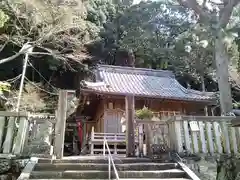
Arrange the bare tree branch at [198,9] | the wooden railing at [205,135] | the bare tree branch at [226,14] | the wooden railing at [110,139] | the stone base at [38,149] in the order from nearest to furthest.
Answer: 1. the stone base at [38,149]
2. the wooden railing at [205,135]
3. the bare tree branch at [226,14]
4. the bare tree branch at [198,9]
5. the wooden railing at [110,139]

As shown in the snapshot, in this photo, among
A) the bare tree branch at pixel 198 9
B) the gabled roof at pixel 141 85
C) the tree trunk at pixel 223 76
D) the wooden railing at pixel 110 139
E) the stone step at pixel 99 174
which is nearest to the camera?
the stone step at pixel 99 174

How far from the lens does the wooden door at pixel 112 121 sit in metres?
14.4

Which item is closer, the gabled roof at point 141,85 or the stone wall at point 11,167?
the stone wall at point 11,167

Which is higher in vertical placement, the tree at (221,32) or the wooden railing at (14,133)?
the tree at (221,32)

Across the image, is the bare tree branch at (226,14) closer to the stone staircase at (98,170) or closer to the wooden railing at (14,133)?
the stone staircase at (98,170)

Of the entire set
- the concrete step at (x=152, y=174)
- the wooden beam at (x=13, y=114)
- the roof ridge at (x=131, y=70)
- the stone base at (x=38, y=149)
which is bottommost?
the concrete step at (x=152, y=174)

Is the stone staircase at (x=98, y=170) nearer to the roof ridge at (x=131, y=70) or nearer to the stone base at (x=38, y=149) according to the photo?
the stone base at (x=38, y=149)

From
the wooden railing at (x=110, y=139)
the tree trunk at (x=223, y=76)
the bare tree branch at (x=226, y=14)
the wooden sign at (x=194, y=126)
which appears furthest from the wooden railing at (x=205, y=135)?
the wooden railing at (x=110, y=139)

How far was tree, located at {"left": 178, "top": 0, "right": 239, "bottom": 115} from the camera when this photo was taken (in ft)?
23.5

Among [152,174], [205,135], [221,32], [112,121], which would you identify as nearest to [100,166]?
[152,174]

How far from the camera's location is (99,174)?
495cm

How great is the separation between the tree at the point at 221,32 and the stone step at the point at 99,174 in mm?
2717

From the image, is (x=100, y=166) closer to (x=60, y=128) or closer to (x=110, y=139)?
(x=60, y=128)

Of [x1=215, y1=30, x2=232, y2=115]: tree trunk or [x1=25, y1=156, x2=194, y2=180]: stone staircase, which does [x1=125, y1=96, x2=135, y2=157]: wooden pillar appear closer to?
[x1=25, y1=156, x2=194, y2=180]: stone staircase
